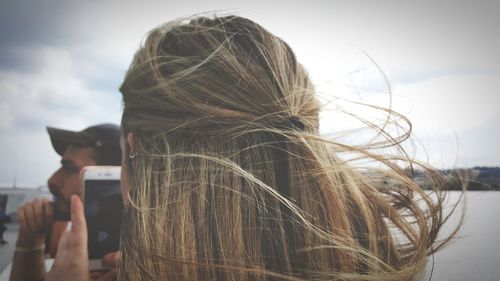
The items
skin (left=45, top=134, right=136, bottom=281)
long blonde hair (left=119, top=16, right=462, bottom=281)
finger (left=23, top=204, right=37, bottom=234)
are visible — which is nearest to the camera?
long blonde hair (left=119, top=16, right=462, bottom=281)

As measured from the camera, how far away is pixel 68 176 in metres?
0.94

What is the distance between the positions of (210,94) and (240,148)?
0.40 feet

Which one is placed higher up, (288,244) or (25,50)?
(25,50)

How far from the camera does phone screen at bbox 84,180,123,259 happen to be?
3.04 ft

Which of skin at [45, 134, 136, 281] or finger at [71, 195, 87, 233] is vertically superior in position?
finger at [71, 195, 87, 233]

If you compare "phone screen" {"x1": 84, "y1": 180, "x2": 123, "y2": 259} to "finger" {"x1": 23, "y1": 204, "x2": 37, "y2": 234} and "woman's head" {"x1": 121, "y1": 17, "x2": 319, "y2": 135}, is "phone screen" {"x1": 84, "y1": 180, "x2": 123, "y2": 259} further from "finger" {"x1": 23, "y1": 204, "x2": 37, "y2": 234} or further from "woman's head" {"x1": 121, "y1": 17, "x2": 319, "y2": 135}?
"woman's head" {"x1": 121, "y1": 17, "x2": 319, "y2": 135}

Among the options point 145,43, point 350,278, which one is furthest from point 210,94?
point 350,278

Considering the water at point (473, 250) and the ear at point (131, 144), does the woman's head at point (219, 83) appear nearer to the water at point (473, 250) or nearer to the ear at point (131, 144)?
the ear at point (131, 144)

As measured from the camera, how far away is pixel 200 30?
632mm

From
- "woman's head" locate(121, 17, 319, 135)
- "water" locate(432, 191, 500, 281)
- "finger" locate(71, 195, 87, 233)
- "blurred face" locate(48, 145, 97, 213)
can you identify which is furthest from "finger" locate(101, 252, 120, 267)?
"water" locate(432, 191, 500, 281)

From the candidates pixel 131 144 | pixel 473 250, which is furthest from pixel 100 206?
pixel 473 250

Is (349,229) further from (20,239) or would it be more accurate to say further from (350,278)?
(20,239)

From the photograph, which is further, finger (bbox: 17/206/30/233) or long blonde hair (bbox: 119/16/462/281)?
finger (bbox: 17/206/30/233)

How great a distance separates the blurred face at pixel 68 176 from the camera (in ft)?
3.09
